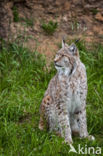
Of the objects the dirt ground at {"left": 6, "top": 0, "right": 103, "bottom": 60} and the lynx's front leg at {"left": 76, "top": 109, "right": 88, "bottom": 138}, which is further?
the dirt ground at {"left": 6, "top": 0, "right": 103, "bottom": 60}

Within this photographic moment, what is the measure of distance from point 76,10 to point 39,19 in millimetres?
847

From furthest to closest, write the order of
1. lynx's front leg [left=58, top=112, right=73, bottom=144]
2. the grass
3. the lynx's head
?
lynx's front leg [left=58, top=112, right=73, bottom=144] < the lynx's head < the grass

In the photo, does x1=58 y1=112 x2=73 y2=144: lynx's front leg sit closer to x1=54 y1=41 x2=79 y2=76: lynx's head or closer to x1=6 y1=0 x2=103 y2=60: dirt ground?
x1=54 y1=41 x2=79 y2=76: lynx's head

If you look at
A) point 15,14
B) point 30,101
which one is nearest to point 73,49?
point 30,101

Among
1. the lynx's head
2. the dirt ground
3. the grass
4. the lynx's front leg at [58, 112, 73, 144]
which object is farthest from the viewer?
the dirt ground

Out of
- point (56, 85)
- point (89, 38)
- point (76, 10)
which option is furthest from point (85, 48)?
point (56, 85)

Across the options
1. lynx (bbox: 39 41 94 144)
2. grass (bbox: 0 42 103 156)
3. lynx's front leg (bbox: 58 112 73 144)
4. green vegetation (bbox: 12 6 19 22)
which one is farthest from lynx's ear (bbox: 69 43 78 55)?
green vegetation (bbox: 12 6 19 22)

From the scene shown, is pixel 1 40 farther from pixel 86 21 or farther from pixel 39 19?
pixel 86 21

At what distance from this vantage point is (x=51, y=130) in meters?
5.57

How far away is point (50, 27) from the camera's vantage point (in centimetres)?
797

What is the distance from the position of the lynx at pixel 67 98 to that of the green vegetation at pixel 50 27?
2.63 m

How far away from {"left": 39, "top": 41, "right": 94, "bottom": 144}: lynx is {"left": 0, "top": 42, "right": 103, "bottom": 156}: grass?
0.19 meters

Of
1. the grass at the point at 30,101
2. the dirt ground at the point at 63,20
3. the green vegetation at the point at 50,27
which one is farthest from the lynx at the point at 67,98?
the green vegetation at the point at 50,27

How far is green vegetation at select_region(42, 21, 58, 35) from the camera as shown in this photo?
26.2ft
